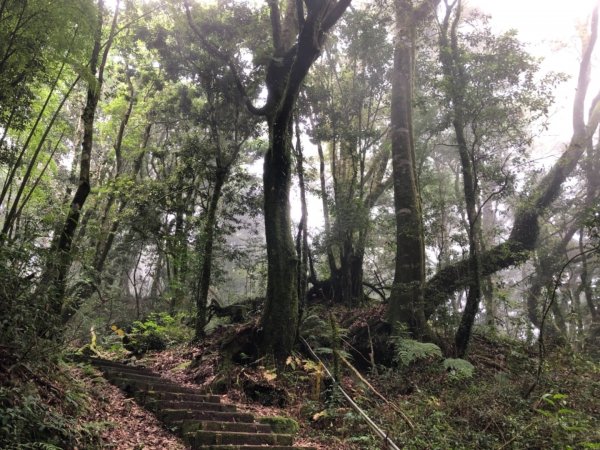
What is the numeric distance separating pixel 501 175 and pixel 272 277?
18.2 feet

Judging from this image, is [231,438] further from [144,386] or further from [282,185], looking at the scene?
[282,185]

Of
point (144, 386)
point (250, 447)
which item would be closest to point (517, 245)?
point (250, 447)

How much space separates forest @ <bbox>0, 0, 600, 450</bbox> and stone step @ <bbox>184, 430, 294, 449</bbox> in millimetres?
32

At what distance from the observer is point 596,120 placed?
1490 cm

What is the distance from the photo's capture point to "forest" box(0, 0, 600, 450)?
548 cm

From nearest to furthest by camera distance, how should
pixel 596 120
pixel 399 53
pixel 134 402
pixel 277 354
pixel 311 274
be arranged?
pixel 134 402 → pixel 277 354 → pixel 399 53 → pixel 311 274 → pixel 596 120

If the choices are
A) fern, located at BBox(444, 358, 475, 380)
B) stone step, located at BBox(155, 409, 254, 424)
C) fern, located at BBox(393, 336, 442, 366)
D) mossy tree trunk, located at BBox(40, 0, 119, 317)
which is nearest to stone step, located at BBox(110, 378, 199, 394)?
stone step, located at BBox(155, 409, 254, 424)

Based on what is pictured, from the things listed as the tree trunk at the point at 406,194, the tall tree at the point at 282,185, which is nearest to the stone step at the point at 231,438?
the tall tree at the point at 282,185

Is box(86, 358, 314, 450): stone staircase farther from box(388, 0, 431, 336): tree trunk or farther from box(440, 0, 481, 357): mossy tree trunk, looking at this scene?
box(440, 0, 481, 357): mossy tree trunk

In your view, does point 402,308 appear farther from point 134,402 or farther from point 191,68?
point 191,68

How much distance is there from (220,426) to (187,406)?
1029 millimetres

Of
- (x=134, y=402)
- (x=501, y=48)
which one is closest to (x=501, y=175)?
(x=501, y=48)

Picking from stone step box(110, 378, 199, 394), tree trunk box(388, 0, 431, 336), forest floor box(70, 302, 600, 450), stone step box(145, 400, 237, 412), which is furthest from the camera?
tree trunk box(388, 0, 431, 336)

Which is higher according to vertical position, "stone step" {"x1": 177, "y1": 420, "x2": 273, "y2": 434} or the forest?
the forest
